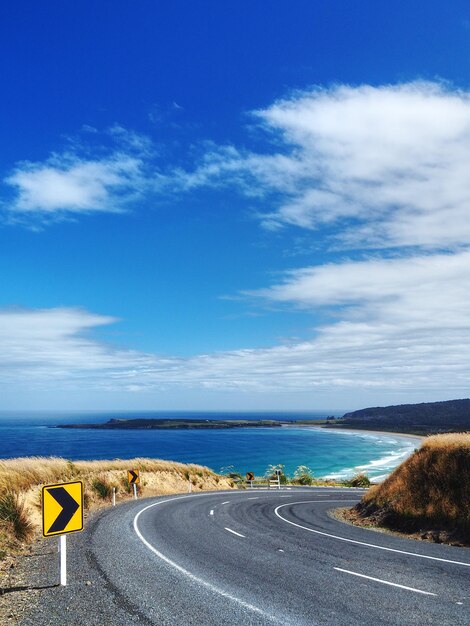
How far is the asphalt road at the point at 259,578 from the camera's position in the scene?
24.1ft

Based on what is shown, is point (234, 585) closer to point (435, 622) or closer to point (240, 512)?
point (435, 622)

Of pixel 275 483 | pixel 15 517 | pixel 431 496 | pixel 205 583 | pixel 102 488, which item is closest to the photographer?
pixel 205 583

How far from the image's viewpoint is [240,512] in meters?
22.3

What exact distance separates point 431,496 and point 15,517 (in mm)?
15064

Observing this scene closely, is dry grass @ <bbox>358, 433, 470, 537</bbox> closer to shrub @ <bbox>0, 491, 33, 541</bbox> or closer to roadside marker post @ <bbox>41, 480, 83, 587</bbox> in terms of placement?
roadside marker post @ <bbox>41, 480, 83, 587</bbox>

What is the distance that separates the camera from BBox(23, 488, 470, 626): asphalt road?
24.1 feet

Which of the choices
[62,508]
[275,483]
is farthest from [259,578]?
[275,483]

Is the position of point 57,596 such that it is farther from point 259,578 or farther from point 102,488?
point 102,488

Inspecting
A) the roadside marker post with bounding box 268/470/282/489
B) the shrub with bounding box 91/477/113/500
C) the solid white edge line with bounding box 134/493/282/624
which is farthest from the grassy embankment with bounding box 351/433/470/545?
the roadside marker post with bounding box 268/470/282/489

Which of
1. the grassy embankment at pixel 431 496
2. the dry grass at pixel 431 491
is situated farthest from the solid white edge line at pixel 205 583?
the dry grass at pixel 431 491

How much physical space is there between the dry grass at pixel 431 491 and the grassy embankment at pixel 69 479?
13869 mm

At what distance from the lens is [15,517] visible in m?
13.7

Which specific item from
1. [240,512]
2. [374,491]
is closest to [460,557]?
[374,491]

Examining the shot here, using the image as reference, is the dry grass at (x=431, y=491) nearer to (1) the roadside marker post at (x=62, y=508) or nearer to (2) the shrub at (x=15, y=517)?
(1) the roadside marker post at (x=62, y=508)
